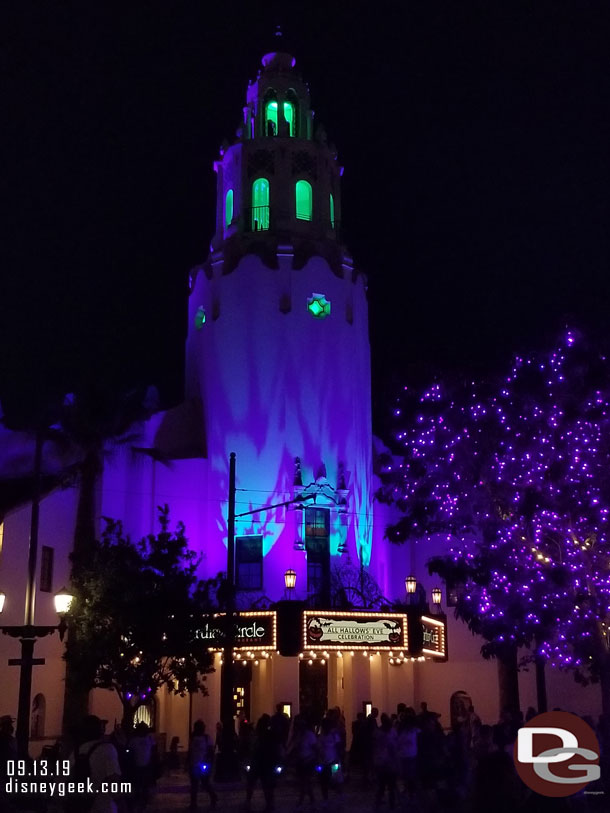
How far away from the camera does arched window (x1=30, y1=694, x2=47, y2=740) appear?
30.1 metres

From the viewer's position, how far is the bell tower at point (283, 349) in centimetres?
3662

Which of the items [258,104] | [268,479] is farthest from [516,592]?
[258,104]

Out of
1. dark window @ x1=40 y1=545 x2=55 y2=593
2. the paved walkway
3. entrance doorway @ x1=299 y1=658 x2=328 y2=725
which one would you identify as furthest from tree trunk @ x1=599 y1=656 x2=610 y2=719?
dark window @ x1=40 y1=545 x2=55 y2=593

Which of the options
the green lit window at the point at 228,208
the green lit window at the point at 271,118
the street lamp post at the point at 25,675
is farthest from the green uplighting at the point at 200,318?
the street lamp post at the point at 25,675

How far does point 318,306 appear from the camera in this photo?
3869 cm

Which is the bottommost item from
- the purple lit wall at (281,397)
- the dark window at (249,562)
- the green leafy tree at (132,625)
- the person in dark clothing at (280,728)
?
the person in dark clothing at (280,728)

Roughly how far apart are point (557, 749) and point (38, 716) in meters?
22.0

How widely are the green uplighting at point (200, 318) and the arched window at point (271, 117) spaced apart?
8271mm

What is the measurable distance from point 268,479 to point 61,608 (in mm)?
15661

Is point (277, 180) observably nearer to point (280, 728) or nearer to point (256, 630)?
point (256, 630)

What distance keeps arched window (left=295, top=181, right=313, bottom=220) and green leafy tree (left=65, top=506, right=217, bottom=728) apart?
1849 centimetres

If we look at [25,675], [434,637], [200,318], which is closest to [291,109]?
[200,318]

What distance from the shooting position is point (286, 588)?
34.3 meters

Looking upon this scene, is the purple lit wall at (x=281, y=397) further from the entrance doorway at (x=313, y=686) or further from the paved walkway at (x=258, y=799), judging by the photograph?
the paved walkway at (x=258, y=799)
